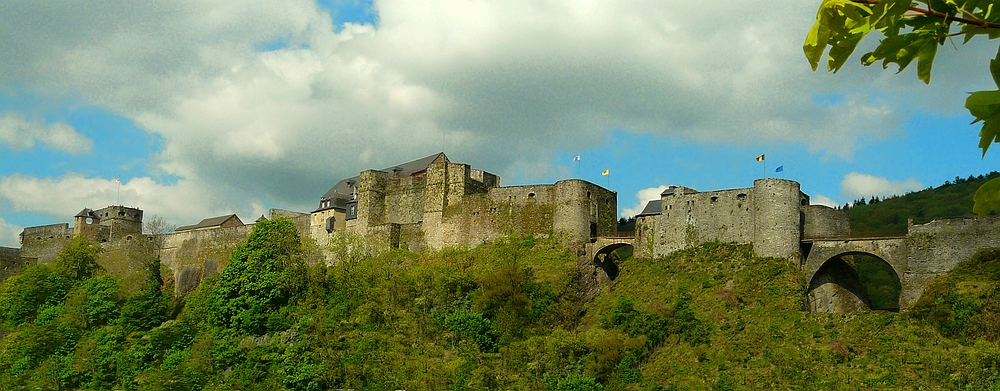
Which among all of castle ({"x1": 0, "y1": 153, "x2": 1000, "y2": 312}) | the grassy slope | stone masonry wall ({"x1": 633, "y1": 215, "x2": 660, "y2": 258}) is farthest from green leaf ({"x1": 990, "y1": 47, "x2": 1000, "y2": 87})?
stone masonry wall ({"x1": 633, "y1": 215, "x2": 660, "y2": 258})

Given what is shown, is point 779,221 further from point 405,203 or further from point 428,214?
point 405,203

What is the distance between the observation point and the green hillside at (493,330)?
3350 cm

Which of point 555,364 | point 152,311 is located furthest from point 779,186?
point 152,311

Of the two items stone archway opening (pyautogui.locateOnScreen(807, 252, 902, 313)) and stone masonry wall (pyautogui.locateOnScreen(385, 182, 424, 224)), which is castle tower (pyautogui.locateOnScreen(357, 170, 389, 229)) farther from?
stone archway opening (pyautogui.locateOnScreen(807, 252, 902, 313))

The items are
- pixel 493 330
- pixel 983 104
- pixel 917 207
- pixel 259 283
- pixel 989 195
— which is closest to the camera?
pixel 983 104

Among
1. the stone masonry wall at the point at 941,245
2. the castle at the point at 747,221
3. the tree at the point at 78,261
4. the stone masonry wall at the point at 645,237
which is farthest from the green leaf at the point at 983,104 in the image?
the tree at the point at 78,261

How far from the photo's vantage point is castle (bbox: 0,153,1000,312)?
1460 inches

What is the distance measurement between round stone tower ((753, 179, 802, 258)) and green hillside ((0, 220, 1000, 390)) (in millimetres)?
689

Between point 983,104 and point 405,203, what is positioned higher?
point 405,203

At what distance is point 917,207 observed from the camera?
8938cm

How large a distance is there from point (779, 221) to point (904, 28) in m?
36.6

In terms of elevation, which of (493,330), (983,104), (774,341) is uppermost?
(983,104)

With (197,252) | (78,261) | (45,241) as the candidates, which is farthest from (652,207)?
(45,241)

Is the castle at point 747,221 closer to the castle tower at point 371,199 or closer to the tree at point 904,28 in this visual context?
the castle tower at point 371,199
